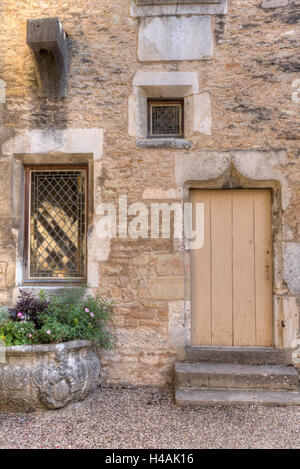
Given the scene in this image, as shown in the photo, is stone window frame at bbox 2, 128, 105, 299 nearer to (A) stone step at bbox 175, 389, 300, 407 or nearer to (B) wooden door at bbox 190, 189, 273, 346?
(B) wooden door at bbox 190, 189, 273, 346

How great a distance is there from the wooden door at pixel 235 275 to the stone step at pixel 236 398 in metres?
0.49

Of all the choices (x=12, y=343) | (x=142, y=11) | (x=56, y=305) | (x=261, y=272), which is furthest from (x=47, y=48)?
(x=261, y=272)

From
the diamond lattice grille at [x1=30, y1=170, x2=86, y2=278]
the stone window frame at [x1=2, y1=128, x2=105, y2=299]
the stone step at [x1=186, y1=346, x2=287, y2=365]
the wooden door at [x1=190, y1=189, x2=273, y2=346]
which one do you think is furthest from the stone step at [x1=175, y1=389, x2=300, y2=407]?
the diamond lattice grille at [x1=30, y1=170, x2=86, y2=278]

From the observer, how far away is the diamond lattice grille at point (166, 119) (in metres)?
3.30

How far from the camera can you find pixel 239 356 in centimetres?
304

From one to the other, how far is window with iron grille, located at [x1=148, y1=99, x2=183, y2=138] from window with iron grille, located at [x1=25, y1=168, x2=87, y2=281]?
846 millimetres

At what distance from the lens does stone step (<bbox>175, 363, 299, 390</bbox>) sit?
9.20 ft

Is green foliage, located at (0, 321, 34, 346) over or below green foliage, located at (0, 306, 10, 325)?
below

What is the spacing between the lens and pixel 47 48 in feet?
9.67

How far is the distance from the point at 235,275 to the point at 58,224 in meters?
1.84

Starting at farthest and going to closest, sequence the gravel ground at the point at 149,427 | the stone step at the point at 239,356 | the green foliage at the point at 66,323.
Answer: the stone step at the point at 239,356 < the green foliage at the point at 66,323 < the gravel ground at the point at 149,427

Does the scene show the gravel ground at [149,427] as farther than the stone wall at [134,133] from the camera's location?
No

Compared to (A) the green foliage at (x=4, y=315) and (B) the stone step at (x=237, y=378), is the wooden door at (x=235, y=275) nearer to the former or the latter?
(B) the stone step at (x=237, y=378)

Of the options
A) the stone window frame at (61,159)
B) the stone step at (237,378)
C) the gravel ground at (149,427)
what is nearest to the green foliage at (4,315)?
the stone window frame at (61,159)
